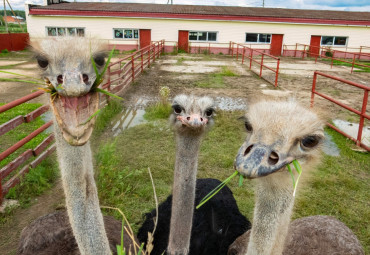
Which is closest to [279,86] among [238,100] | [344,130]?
[238,100]

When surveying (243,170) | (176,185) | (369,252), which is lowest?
(369,252)

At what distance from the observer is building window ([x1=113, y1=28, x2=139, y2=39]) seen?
21.6 m

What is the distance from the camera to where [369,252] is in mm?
2893

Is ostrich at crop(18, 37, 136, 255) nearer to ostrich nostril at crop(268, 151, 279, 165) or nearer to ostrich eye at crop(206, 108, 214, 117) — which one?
ostrich nostril at crop(268, 151, 279, 165)

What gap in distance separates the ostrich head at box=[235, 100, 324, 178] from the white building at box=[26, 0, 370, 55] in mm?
20612

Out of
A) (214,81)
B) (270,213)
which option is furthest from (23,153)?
(214,81)

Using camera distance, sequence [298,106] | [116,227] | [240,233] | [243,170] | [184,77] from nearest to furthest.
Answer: [243,170] < [298,106] < [116,227] < [240,233] < [184,77]

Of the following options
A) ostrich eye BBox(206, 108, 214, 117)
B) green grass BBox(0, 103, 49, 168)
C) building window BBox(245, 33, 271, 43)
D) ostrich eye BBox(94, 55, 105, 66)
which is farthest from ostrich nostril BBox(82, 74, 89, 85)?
building window BBox(245, 33, 271, 43)

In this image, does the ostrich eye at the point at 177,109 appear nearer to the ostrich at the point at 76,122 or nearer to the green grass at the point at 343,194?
the ostrich at the point at 76,122

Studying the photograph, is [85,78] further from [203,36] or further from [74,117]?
[203,36]

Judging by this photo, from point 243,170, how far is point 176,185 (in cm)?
106

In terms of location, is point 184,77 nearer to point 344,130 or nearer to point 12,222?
point 344,130

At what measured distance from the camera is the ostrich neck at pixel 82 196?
1.56 m

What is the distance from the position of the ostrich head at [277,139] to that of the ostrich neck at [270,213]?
157mm
